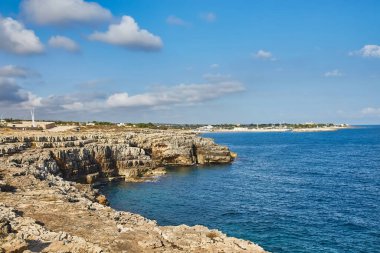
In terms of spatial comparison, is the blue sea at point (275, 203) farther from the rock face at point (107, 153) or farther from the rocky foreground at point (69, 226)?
the rocky foreground at point (69, 226)

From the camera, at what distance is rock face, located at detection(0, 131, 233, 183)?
2539 inches

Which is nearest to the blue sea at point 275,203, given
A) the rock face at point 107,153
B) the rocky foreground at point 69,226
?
the rock face at point 107,153

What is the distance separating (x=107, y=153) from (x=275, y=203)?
39518 mm

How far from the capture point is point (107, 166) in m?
77.8

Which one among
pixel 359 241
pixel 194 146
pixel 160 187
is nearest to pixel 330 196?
pixel 359 241

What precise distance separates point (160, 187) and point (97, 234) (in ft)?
151

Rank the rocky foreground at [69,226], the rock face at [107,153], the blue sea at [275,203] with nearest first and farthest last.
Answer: the rocky foreground at [69,226] < the blue sea at [275,203] < the rock face at [107,153]

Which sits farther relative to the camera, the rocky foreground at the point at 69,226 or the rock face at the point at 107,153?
the rock face at the point at 107,153

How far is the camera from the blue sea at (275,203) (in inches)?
1553

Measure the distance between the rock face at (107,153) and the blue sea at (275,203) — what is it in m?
6.40

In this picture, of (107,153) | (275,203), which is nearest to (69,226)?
(275,203)

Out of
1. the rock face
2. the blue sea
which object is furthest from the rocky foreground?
the blue sea

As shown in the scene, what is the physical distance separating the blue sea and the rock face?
640cm

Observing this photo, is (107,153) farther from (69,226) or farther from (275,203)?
(69,226)
